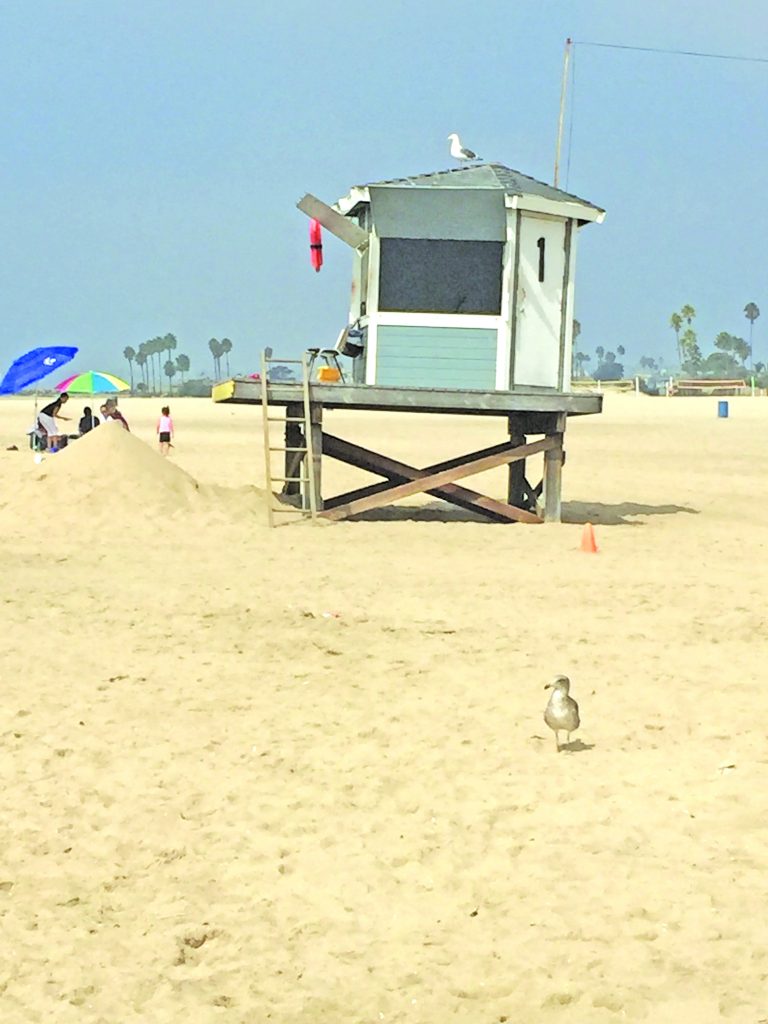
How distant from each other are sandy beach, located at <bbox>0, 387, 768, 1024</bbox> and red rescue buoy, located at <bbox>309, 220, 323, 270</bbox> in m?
5.35

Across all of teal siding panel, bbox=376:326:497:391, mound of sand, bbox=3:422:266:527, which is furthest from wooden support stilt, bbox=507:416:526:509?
mound of sand, bbox=3:422:266:527

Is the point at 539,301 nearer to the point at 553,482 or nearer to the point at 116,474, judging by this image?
the point at 553,482

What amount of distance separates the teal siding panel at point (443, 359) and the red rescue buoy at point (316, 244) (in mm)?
1722

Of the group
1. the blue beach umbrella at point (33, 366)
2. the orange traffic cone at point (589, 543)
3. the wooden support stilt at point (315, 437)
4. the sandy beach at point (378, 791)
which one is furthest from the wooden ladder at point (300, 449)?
the blue beach umbrella at point (33, 366)

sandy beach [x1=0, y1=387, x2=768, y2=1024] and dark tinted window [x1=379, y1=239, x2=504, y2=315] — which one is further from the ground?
dark tinted window [x1=379, y1=239, x2=504, y2=315]

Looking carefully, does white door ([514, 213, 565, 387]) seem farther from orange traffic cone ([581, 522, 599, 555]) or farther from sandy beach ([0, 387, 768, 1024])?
sandy beach ([0, 387, 768, 1024])

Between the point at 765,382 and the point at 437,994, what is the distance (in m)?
120

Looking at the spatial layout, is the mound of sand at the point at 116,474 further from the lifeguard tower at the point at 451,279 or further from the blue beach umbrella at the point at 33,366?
the blue beach umbrella at the point at 33,366

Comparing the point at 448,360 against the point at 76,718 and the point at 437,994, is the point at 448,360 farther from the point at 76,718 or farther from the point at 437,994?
the point at 437,994

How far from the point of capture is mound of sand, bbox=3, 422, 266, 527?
61.9 ft

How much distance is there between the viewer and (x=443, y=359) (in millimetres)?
18969

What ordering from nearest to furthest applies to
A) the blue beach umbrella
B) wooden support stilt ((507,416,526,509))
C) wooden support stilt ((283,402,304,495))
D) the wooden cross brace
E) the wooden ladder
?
the wooden ladder
the wooden cross brace
wooden support stilt ((283,402,304,495))
wooden support stilt ((507,416,526,509))
the blue beach umbrella

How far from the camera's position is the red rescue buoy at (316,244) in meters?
19.7

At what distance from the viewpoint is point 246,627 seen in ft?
38.5
